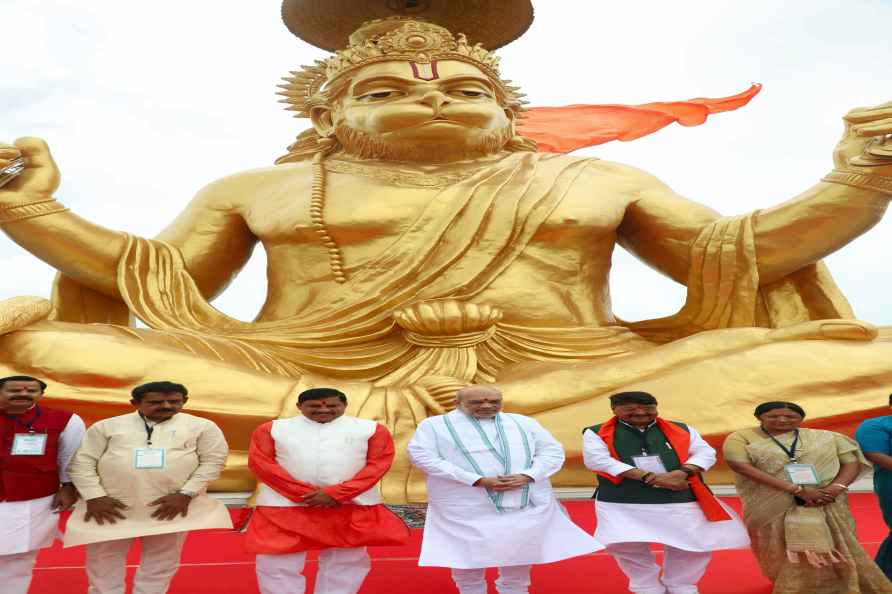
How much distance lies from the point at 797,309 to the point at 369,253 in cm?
255

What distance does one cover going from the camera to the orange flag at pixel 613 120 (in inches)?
365

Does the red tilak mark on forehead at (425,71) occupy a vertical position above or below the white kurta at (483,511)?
above

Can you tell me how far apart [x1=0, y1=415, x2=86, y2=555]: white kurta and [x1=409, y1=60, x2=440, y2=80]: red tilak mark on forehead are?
3482 millimetres

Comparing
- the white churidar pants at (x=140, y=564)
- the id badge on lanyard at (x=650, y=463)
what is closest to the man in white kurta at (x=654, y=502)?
the id badge on lanyard at (x=650, y=463)

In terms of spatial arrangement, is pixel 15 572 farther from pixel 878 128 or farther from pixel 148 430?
pixel 878 128

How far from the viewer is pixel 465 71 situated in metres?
5.79

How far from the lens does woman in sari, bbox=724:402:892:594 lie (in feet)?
8.68

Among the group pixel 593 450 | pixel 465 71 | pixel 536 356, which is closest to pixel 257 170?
pixel 465 71

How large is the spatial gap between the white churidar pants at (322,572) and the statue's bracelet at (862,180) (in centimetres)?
338

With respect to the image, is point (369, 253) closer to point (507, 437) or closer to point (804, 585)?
point (507, 437)

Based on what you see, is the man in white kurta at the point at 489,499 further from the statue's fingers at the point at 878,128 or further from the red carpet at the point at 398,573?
the statue's fingers at the point at 878,128

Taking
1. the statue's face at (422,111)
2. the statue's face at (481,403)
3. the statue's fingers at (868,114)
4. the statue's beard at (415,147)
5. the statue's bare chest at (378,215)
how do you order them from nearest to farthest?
the statue's face at (481,403) → the statue's fingers at (868,114) → the statue's bare chest at (378,215) → the statue's face at (422,111) → the statue's beard at (415,147)

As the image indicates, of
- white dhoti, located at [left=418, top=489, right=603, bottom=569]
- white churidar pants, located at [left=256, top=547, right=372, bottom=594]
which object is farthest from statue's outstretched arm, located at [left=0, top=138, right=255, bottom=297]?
white dhoti, located at [left=418, top=489, right=603, bottom=569]

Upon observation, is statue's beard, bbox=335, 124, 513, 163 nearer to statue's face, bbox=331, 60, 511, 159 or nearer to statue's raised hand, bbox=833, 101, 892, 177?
statue's face, bbox=331, 60, 511, 159
